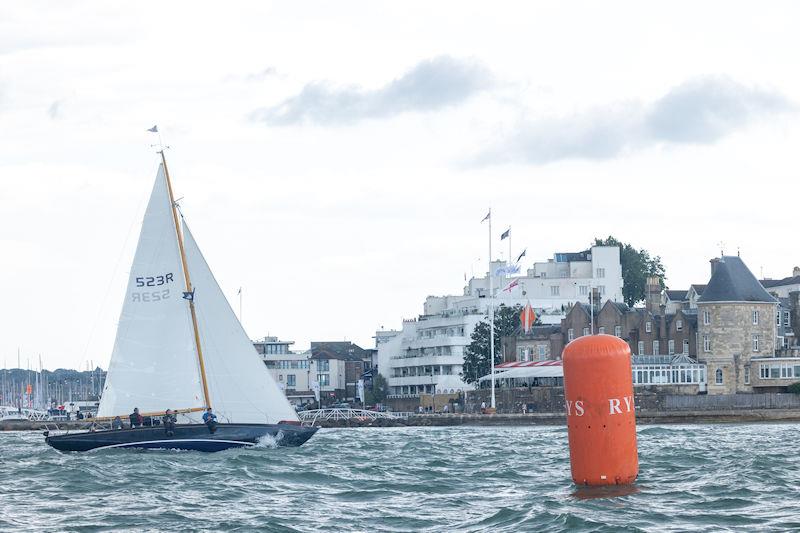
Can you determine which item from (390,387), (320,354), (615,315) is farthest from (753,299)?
(320,354)

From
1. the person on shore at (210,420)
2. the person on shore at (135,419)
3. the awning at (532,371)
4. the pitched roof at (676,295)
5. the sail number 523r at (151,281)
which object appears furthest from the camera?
the pitched roof at (676,295)

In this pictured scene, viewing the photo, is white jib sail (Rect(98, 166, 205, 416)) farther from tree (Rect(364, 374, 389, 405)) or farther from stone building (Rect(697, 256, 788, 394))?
tree (Rect(364, 374, 389, 405))

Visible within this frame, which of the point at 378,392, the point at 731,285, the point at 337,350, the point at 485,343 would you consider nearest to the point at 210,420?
the point at 731,285

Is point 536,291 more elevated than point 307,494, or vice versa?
point 536,291

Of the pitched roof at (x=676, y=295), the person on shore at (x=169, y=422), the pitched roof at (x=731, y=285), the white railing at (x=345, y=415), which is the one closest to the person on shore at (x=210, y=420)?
the person on shore at (x=169, y=422)

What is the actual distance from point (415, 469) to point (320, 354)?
12972 centimetres

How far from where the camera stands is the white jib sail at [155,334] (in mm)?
57188

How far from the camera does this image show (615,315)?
12431cm

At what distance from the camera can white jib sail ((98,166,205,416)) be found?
5719 cm

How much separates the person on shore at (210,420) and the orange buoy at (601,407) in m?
28.1

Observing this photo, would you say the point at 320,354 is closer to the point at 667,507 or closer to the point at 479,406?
the point at 479,406

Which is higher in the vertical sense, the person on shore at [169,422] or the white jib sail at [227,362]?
the white jib sail at [227,362]

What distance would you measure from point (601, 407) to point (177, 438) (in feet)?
96.0

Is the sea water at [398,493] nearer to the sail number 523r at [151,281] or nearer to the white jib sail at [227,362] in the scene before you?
the white jib sail at [227,362]
